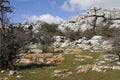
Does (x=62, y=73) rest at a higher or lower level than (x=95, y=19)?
lower

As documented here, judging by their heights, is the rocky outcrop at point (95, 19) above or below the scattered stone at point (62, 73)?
above

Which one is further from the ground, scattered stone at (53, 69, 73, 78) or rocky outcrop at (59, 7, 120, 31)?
rocky outcrop at (59, 7, 120, 31)

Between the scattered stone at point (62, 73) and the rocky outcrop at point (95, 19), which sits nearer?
the scattered stone at point (62, 73)

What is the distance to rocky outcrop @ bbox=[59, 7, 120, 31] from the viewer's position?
164375mm

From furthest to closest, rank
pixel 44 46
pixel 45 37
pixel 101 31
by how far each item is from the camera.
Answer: pixel 101 31, pixel 45 37, pixel 44 46

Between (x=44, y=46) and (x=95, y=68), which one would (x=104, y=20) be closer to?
(x=44, y=46)

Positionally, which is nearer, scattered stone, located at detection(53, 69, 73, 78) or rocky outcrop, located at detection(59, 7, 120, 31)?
scattered stone, located at detection(53, 69, 73, 78)

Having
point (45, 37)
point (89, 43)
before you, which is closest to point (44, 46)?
point (45, 37)

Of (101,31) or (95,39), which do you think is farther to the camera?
(101,31)

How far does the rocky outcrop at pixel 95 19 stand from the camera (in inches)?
6471

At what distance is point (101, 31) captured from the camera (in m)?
134

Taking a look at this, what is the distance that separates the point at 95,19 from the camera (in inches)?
6673

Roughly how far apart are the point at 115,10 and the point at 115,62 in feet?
442

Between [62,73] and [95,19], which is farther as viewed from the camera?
[95,19]
